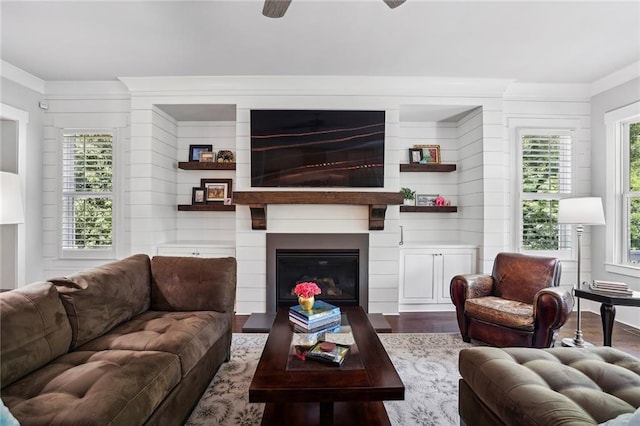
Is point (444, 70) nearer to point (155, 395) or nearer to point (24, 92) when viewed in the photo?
point (155, 395)

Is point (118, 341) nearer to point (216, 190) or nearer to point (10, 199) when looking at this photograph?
point (10, 199)

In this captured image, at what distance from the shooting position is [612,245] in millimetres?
3770

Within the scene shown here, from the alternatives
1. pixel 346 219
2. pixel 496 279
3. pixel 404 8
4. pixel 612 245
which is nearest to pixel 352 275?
pixel 346 219

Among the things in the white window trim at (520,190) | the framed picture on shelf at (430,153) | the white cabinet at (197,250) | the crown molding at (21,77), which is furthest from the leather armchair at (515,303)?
the crown molding at (21,77)

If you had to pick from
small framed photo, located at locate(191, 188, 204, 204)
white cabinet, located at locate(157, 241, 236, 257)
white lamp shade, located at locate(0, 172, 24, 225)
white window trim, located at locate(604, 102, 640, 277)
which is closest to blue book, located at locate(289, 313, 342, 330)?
white lamp shade, located at locate(0, 172, 24, 225)

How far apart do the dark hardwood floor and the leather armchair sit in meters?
0.50

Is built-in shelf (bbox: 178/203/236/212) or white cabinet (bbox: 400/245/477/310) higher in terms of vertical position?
built-in shelf (bbox: 178/203/236/212)

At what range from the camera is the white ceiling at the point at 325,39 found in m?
2.54

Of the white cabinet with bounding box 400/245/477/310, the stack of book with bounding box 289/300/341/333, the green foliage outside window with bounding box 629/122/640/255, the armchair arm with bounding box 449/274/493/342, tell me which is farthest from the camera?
the white cabinet with bounding box 400/245/477/310

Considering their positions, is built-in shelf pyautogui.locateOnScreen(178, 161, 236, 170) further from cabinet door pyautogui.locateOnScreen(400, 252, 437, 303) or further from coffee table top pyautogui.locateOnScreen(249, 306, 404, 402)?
coffee table top pyautogui.locateOnScreen(249, 306, 404, 402)

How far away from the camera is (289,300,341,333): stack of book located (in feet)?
7.07

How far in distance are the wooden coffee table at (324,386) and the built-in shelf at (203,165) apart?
2.83 meters

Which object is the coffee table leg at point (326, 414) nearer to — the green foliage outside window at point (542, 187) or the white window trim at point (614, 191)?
the green foliage outside window at point (542, 187)

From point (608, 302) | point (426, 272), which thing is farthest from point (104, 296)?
point (608, 302)
